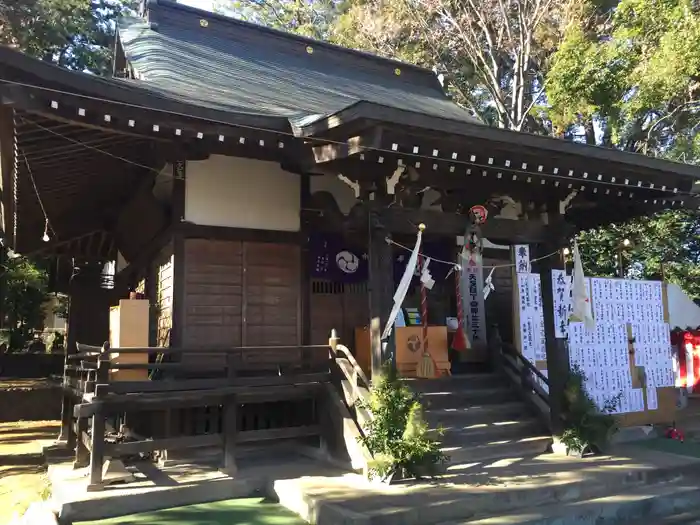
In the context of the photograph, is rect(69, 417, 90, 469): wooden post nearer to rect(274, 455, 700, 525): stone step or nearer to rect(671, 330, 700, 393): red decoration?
rect(274, 455, 700, 525): stone step

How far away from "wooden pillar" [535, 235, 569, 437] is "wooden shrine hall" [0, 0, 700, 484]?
0.10ft

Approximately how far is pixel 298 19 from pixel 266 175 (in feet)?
63.4

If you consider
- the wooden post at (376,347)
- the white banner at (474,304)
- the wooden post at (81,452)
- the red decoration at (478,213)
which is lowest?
the wooden post at (81,452)

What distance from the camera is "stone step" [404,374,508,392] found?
7.98m

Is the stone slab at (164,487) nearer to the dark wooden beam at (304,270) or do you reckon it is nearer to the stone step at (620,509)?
the dark wooden beam at (304,270)

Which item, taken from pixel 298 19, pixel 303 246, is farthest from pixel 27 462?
pixel 298 19

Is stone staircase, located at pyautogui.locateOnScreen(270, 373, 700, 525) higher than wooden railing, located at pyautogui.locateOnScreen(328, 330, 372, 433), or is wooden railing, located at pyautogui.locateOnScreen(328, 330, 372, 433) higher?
wooden railing, located at pyautogui.locateOnScreen(328, 330, 372, 433)

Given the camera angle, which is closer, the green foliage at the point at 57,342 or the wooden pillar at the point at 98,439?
the wooden pillar at the point at 98,439

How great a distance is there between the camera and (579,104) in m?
15.5

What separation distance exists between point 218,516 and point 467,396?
3927mm

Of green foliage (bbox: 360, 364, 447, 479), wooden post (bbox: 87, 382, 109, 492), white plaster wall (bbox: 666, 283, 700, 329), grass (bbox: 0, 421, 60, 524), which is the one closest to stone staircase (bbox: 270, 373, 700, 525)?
green foliage (bbox: 360, 364, 447, 479)

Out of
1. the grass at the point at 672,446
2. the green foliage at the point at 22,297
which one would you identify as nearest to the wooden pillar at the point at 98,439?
the grass at the point at 672,446

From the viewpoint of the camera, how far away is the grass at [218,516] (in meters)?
5.32

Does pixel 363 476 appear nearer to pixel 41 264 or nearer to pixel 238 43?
pixel 238 43
